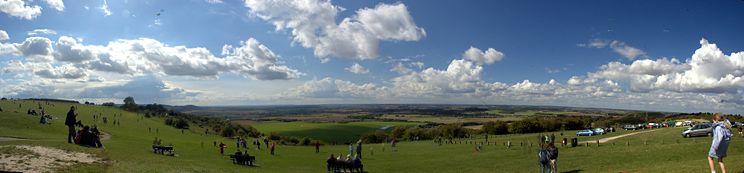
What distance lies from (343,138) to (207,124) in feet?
138

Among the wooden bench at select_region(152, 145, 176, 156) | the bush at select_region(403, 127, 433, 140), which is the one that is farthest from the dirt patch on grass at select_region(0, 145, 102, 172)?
the bush at select_region(403, 127, 433, 140)

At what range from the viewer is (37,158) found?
22969 millimetres

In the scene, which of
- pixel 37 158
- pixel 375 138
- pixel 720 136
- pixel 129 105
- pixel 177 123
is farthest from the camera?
pixel 129 105

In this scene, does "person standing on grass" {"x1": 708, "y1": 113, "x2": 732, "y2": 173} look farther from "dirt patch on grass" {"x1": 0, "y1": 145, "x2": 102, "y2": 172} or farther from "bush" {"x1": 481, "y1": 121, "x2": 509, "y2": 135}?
"bush" {"x1": 481, "y1": 121, "x2": 509, "y2": 135}

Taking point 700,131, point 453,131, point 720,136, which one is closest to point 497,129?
point 453,131

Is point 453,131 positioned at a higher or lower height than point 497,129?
lower

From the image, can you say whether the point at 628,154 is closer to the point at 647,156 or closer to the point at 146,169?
the point at 647,156

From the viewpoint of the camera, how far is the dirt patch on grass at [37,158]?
2061 cm

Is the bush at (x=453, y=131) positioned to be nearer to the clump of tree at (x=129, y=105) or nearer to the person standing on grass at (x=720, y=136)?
the clump of tree at (x=129, y=105)

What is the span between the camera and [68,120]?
3009 cm

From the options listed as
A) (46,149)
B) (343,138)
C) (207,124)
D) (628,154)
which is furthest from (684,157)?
(207,124)

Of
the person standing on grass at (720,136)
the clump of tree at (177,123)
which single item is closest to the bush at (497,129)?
the clump of tree at (177,123)

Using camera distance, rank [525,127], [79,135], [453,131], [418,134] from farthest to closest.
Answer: [453,131]
[418,134]
[525,127]
[79,135]

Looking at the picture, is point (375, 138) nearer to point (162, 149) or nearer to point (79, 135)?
point (162, 149)
